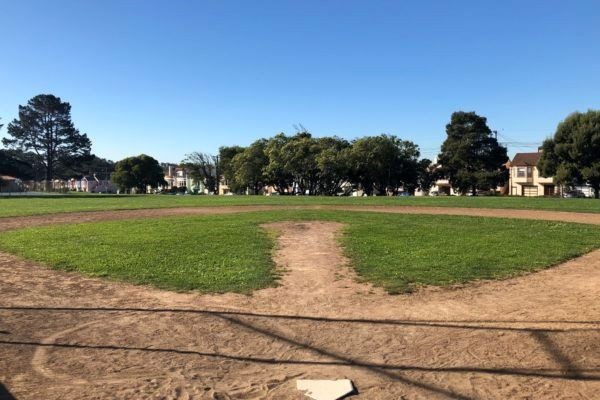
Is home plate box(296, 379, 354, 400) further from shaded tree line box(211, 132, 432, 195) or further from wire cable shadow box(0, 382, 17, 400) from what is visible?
shaded tree line box(211, 132, 432, 195)

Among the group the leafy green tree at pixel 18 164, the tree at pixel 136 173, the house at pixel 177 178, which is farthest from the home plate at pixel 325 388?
the house at pixel 177 178

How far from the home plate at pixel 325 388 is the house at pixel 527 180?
84.5m

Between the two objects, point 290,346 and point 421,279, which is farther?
point 421,279

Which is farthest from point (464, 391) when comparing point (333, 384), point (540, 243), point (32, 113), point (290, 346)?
point (32, 113)

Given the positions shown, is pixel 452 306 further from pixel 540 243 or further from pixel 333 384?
pixel 540 243

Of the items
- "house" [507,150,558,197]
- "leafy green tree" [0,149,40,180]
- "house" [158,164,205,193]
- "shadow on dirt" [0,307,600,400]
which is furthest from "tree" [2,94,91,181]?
"shadow on dirt" [0,307,600,400]

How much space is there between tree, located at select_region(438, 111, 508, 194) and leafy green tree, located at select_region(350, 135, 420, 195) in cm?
494

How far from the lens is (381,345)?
17.6 ft

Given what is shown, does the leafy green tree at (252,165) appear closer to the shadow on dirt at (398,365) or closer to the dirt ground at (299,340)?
the dirt ground at (299,340)

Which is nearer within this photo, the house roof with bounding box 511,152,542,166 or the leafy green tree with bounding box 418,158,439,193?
the leafy green tree with bounding box 418,158,439,193

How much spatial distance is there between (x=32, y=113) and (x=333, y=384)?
108m

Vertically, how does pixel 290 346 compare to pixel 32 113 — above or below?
below

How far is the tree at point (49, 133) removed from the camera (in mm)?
97000

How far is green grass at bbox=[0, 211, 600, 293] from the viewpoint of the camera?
9.01 metres
